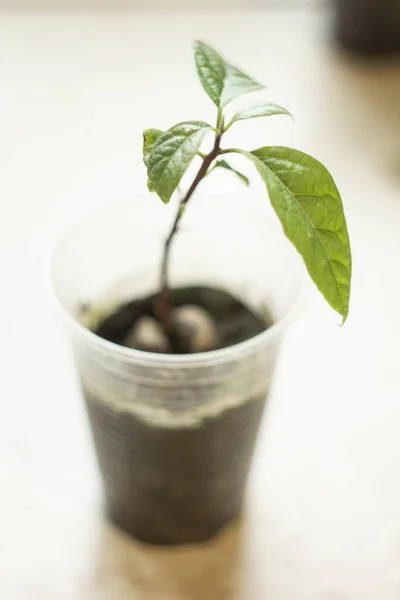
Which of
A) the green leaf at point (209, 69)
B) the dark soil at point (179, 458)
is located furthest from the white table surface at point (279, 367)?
the green leaf at point (209, 69)

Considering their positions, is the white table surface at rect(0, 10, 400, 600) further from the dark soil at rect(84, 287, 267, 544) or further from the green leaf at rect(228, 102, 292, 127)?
the green leaf at rect(228, 102, 292, 127)

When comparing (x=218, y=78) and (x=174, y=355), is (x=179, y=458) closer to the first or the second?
(x=174, y=355)

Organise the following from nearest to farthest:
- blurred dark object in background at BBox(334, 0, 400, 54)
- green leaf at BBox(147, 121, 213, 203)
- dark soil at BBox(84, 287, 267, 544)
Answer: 1. green leaf at BBox(147, 121, 213, 203)
2. dark soil at BBox(84, 287, 267, 544)
3. blurred dark object in background at BBox(334, 0, 400, 54)

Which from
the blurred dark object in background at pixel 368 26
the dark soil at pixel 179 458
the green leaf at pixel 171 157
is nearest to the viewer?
the green leaf at pixel 171 157

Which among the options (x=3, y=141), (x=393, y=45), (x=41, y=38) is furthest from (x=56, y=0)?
(x=393, y=45)

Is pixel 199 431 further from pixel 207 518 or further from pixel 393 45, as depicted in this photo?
pixel 393 45

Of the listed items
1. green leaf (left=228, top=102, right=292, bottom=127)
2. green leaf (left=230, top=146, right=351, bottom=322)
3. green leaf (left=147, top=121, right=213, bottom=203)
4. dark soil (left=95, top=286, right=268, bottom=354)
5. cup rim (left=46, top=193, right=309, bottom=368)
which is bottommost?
dark soil (left=95, top=286, right=268, bottom=354)

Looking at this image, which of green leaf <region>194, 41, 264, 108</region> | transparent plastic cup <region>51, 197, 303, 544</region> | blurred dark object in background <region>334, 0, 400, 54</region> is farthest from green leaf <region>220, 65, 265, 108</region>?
blurred dark object in background <region>334, 0, 400, 54</region>

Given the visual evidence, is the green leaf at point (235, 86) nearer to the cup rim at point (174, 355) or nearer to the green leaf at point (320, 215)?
the green leaf at point (320, 215)
